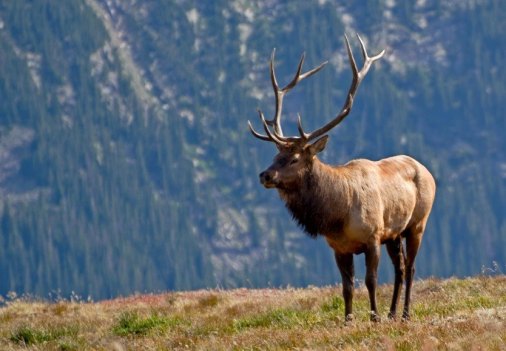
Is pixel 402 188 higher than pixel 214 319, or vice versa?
pixel 402 188

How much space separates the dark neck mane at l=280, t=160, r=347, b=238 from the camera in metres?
16.2

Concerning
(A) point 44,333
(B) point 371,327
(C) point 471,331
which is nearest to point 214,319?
(A) point 44,333

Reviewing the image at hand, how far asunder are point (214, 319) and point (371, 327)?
4871 mm

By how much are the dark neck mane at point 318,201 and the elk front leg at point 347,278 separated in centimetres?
39

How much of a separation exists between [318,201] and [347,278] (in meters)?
0.93

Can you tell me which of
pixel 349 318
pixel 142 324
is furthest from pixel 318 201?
pixel 142 324

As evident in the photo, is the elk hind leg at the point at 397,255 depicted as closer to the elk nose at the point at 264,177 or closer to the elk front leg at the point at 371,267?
the elk front leg at the point at 371,267

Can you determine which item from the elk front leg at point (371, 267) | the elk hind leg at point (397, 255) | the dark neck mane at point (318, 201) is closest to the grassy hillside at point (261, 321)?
the elk front leg at point (371, 267)

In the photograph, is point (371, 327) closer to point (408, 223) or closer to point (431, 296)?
point (408, 223)

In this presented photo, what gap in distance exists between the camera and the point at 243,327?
16.8 m

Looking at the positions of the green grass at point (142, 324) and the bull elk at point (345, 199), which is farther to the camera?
the green grass at point (142, 324)

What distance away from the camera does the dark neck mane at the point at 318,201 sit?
16.2 metres

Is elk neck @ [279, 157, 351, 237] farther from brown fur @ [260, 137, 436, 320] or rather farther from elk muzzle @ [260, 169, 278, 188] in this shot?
elk muzzle @ [260, 169, 278, 188]

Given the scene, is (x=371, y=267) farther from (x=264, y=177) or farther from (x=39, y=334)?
(x=39, y=334)
